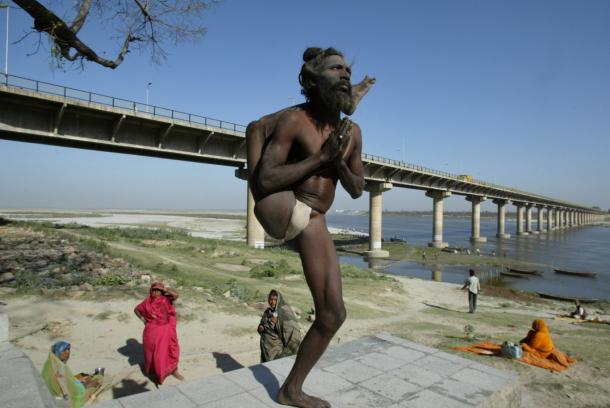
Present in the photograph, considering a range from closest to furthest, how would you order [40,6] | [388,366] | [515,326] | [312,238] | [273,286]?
[312,238], [388,366], [40,6], [515,326], [273,286]

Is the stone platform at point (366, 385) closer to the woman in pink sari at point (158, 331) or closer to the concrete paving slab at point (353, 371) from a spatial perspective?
the concrete paving slab at point (353, 371)

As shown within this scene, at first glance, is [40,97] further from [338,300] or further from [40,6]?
[338,300]

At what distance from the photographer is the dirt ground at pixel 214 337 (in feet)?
21.7

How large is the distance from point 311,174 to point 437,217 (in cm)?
Result: 5140

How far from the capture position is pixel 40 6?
7656mm

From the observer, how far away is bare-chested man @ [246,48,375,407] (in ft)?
10.4

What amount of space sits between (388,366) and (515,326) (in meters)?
9.86

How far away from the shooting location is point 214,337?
30.3 ft

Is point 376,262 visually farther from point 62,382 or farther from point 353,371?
point 62,382

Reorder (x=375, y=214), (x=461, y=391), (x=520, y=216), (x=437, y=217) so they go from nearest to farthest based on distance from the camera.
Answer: (x=461, y=391)
(x=375, y=214)
(x=437, y=217)
(x=520, y=216)

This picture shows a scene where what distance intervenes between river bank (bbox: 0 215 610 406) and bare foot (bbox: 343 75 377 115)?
569cm

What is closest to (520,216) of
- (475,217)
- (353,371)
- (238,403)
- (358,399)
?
(475,217)

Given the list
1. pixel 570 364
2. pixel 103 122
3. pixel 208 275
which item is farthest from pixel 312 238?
pixel 103 122

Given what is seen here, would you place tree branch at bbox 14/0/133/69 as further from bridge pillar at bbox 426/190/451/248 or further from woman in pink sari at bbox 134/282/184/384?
bridge pillar at bbox 426/190/451/248
